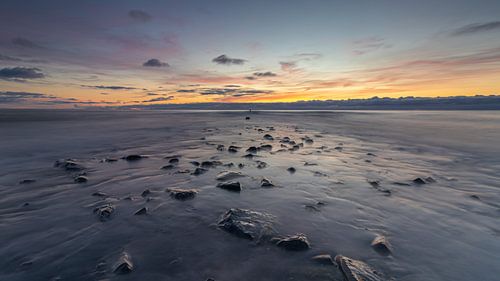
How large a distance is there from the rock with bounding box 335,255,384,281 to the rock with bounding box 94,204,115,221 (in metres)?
3.50

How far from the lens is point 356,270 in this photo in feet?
8.59

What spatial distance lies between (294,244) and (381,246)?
1119 millimetres

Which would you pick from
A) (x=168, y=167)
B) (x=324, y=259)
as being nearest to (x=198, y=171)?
(x=168, y=167)

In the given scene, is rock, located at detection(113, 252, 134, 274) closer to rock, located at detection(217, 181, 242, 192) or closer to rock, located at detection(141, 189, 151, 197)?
rock, located at detection(141, 189, 151, 197)

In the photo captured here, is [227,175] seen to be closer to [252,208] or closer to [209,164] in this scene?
[209,164]

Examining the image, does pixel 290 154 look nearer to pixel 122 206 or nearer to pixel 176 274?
pixel 122 206

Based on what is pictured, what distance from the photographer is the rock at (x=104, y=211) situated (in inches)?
154

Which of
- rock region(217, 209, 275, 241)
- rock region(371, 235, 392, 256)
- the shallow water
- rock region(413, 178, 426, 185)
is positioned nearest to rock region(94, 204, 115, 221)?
the shallow water

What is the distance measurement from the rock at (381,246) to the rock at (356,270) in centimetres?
45

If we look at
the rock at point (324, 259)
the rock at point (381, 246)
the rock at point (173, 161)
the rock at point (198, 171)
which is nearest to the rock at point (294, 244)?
the rock at point (324, 259)

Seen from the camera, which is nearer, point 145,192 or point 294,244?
point 294,244

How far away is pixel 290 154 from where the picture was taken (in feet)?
31.3

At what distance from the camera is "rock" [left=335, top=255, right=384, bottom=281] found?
252 cm

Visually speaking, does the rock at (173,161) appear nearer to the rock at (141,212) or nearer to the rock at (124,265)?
the rock at (141,212)
